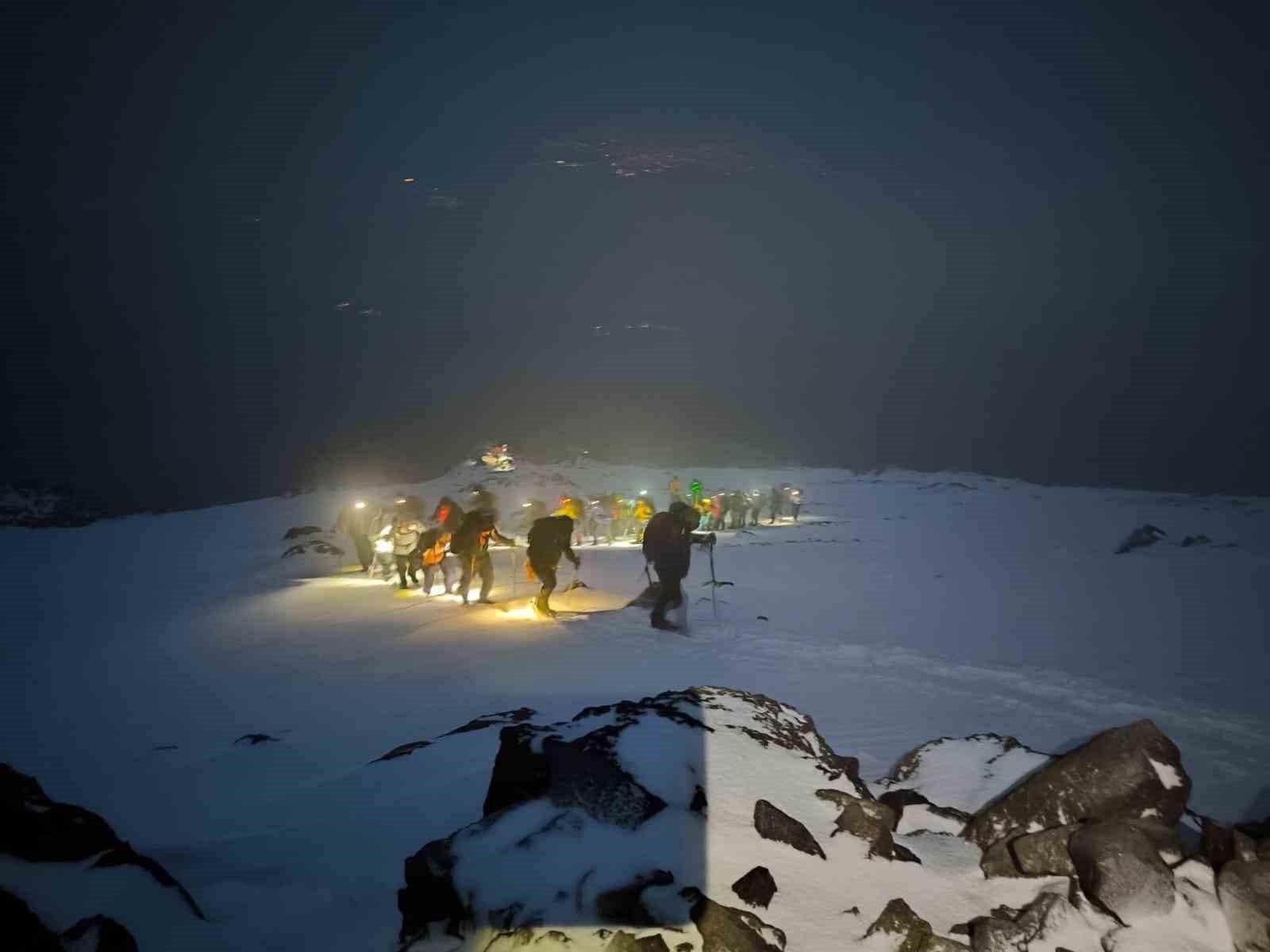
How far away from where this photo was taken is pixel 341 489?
118 feet

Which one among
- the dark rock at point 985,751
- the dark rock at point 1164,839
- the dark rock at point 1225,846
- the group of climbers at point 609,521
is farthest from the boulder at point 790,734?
the group of climbers at point 609,521

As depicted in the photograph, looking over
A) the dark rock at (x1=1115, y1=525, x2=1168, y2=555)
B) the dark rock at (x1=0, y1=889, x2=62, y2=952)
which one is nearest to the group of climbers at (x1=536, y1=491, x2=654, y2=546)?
the dark rock at (x1=1115, y1=525, x2=1168, y2=555)

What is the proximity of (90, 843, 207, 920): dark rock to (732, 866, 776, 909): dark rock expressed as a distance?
2368 millimetres

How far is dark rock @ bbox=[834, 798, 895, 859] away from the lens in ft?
10.2

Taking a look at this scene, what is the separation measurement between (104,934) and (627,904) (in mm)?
1870

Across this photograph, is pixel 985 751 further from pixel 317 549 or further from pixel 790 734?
pixel 317 549

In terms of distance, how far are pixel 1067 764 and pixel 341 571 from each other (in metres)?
18.3

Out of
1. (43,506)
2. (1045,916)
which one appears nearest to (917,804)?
(1045,916)

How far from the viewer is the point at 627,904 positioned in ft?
8.21

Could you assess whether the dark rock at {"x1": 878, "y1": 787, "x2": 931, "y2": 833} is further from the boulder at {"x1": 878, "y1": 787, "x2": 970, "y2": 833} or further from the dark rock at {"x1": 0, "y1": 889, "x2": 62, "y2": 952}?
the dark rock at {"x1": 0, "y1": 889, "x2": 62, "y2": 952}

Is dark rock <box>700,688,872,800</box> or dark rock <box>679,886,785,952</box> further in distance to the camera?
dark rock <box>700,688,872,800</box>

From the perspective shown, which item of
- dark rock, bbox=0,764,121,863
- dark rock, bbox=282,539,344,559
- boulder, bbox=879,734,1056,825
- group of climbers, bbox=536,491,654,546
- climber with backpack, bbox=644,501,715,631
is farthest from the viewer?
group of climbers, bbox=536,491,654,546

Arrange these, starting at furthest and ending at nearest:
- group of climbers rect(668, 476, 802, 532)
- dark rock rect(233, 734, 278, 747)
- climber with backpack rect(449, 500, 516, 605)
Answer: group of climbers rect(668, 476, 802, 532) < climber with backpack rect(449, 500, 516, 605) < dark rock rect(233, 734, 278, 747)

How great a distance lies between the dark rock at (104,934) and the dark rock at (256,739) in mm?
3853
